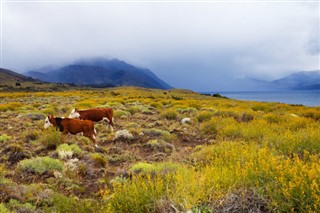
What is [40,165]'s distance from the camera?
23.8 ft

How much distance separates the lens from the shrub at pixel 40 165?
23.4ft

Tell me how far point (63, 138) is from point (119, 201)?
5.91 m

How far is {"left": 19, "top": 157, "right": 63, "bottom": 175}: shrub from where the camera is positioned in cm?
714

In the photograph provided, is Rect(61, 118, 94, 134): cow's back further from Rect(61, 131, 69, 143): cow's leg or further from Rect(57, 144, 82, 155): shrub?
Rect(57, 144, 82, 155): shrub

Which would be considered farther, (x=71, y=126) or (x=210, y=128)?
(x=210, y=128)

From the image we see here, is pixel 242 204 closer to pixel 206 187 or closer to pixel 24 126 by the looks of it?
pixel 206 187

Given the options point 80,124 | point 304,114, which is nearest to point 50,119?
point 80,124

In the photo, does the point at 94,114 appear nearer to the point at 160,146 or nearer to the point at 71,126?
the point at 71,126

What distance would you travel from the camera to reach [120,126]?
569 inches

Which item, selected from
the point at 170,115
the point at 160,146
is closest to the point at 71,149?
the point at 160,146

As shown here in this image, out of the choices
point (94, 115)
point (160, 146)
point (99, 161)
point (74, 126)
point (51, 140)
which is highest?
point (94, 115)

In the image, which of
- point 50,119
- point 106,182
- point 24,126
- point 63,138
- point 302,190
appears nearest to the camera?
point 302,190

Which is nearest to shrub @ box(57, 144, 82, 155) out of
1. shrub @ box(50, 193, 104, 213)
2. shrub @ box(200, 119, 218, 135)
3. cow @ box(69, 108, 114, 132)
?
shrub @ box(50, 193, 104, 213)

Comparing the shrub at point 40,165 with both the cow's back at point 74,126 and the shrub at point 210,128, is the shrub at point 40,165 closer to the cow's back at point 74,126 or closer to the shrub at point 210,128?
the cow's back at point 74,126
